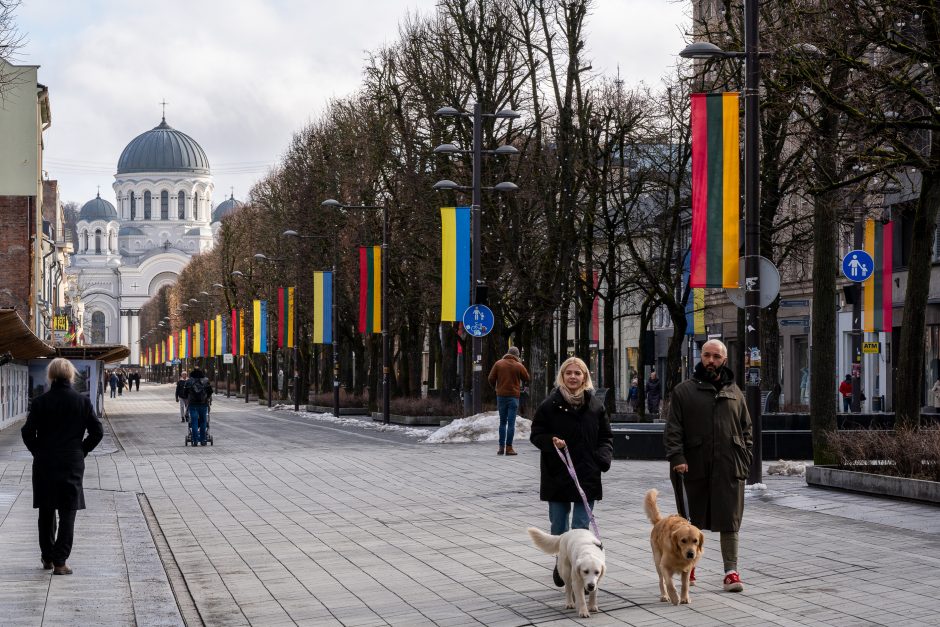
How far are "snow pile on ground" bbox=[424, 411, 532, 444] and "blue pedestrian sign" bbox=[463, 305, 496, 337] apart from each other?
2680 mm

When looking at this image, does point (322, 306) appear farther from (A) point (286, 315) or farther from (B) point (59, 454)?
(B) point (59, 454)

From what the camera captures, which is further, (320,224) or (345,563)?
(320,224)

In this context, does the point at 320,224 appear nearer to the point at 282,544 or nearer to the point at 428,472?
the point at 428,472

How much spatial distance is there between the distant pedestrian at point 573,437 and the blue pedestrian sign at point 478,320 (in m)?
18.8

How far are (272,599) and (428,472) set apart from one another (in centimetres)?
1197

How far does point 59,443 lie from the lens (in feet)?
37.4

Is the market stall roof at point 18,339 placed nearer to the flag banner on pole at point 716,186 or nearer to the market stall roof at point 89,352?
the market stall roof at point 89,352

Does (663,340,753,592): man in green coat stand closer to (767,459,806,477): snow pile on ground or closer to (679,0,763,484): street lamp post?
(679,0,763,484): street lamp post

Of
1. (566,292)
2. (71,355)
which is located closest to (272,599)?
(566,292)

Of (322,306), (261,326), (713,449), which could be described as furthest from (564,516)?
(261,326)

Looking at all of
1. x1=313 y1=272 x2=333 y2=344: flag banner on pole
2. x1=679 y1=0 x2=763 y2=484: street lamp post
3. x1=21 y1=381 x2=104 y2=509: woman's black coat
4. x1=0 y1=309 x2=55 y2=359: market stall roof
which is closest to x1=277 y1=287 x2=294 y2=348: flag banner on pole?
x1=313 y1=272 x2=333 y2=344: flag banner on pole

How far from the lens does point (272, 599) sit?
34.1 feet

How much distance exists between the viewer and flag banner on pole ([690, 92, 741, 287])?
18062mm

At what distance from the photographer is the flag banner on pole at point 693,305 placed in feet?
134
